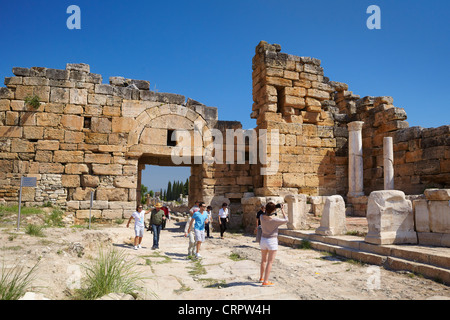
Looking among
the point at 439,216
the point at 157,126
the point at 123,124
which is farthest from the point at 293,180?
the point at 123,124

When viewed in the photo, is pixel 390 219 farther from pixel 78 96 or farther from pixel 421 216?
pixel 78 96

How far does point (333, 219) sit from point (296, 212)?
1.73 meters

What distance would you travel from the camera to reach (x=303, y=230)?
31.2ft

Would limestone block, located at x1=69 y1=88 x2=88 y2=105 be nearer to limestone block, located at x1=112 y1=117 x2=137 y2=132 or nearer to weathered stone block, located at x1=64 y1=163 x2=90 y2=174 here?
limestone block, located at x1=112 y1=117 x2=137 y2=132

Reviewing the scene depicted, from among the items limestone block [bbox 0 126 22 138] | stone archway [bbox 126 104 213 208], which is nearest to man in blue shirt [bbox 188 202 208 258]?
stone archway [bbox 126 104 213 208]

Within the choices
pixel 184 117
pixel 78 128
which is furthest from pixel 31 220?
pixel 184 117

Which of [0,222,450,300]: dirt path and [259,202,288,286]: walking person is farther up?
[259,202,288,286]: walking person

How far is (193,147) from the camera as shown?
39.6 ft

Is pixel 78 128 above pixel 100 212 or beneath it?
above

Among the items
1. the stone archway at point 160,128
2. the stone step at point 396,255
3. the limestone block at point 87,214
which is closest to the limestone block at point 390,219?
the stone step at point 396,255

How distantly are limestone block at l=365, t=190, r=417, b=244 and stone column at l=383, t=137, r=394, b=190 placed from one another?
17.4ft

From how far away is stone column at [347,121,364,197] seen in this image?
1212 cm

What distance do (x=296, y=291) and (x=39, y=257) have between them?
13.2 ft

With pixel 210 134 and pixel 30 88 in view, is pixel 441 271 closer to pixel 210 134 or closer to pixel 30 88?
pixel 210 134
